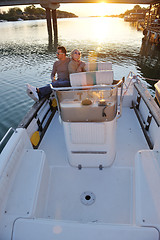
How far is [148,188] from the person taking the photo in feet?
7.41

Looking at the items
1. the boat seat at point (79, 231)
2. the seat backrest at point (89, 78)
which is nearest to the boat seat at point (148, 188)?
the boat seat at point (79, 231)

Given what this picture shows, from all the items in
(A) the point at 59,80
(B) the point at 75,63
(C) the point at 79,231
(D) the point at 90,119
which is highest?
(B) the point at 75,63

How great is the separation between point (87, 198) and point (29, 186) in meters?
0.98

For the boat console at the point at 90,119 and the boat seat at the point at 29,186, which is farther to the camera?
the boat console at the point at 90,119

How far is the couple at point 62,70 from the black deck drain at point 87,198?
2729mm

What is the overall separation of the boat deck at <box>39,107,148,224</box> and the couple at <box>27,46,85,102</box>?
58.6 inches

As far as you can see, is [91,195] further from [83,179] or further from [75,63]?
[75,63]

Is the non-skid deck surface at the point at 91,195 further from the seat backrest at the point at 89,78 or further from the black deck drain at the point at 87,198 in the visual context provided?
the seat backrest at the point at 89,78

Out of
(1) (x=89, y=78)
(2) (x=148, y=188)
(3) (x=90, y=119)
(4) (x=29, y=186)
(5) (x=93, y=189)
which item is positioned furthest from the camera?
(1) (x=89, y=78)

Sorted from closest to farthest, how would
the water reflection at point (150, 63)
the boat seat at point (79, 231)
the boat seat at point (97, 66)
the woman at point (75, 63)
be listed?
the boat seat at point (79, 231) → the woman at point (75, 63) → the boat seat at point (97, 66) → the water reflection at point (150, 63)

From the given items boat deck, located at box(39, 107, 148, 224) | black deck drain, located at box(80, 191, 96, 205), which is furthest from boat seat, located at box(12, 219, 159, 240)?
black deck drain, located at box(80, 191, 96, 205)

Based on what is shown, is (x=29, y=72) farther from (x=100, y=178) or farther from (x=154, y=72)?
(x=100, y=178)

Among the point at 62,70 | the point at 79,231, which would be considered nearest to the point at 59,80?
the point at 62,70

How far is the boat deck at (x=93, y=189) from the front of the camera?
8.23ft
